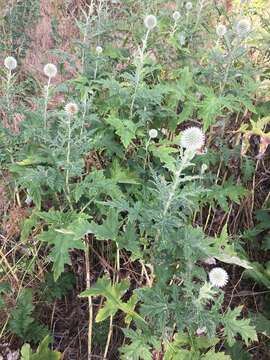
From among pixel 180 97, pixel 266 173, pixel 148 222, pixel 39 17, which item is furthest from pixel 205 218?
pixel 39 17

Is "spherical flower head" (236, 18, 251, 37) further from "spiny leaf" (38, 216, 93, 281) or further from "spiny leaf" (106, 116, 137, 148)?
"spiny leaf" (38, 216, 93, 281)

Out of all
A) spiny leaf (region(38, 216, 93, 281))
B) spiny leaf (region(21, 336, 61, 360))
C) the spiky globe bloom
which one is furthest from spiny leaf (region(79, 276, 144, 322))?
the spiky globe bloom

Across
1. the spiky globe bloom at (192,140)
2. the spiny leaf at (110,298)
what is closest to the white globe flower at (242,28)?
the spiky globe bloom at (192,140)

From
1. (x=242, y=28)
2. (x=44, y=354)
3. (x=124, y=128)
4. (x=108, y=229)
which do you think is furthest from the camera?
(x=242, y=28)

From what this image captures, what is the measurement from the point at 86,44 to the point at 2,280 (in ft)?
4.31

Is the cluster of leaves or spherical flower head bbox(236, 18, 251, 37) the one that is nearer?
the cluster of leaves

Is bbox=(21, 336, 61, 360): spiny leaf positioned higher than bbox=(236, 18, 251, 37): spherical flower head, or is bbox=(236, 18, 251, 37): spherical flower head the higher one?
bbox=(236, 18, 251, 37): spherical flower head

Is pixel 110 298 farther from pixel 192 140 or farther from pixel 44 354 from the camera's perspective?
pixel 192 140

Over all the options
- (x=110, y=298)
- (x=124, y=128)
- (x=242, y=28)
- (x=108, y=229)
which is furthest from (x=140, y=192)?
(x=242, y=28)

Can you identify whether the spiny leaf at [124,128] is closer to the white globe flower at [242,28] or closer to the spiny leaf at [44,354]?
the white globe flower at [242,28]

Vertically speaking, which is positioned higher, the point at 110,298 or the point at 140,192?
the point at 140,192

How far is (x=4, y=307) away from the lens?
2.18 meters

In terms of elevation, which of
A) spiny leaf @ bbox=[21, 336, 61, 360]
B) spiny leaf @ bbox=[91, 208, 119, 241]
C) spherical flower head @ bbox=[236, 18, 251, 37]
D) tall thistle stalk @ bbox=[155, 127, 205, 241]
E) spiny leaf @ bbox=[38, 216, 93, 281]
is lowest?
spiny leaf @ bbox=[21, 336, 61, 360]

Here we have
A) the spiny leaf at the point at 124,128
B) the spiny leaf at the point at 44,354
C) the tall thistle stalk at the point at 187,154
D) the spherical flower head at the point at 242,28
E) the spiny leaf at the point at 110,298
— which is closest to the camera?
the tall thistle stalk at the point at 187,154
